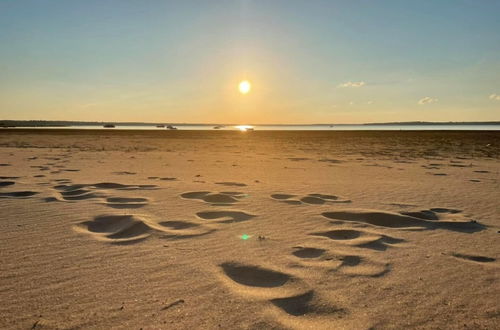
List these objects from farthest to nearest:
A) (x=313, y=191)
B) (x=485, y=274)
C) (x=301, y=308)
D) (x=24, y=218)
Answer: (x=313, y=191), (x=24, y=218), (x=485, y=274), (x=301, y=308)

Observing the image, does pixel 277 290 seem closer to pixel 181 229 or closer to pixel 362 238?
pixel 362 238

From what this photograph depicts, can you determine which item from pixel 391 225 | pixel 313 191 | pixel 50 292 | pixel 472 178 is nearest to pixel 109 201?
pixel 50 292

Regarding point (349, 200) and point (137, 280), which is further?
point (349, 200)

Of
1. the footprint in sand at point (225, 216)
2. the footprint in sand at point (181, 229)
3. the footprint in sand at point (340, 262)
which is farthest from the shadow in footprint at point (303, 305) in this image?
the footprint in sand at point (225, 216)

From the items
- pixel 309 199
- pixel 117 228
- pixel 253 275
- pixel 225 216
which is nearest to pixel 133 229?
pixel 117 228

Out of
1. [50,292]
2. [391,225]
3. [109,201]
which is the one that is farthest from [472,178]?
[50,292]

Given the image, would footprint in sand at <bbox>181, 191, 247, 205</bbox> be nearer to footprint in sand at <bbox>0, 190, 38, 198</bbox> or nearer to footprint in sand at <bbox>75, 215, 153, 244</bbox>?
footprint in sand at <bbox>75, 215, 153, 244</bbox>

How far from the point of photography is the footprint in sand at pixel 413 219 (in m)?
3.82

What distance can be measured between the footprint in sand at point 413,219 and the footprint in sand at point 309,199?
67 centimetres

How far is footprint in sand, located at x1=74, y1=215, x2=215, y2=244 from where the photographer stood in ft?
10.9

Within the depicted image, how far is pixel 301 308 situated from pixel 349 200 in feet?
10.6

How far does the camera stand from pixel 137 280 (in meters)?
2.41

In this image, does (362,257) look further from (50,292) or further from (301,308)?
(50,292)

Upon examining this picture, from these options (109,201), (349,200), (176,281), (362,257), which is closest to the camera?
(176,281)
